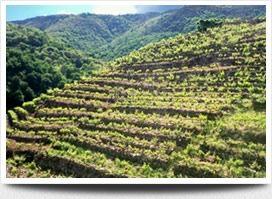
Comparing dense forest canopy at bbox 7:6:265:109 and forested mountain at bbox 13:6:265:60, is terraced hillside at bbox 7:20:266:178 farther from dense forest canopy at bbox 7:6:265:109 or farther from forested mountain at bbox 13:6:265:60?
forested mountain at bbox 13:6:265:60

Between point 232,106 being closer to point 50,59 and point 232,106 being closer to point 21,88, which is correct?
point 21,88

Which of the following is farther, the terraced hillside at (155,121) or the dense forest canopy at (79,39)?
the dense forest canopy at (79,39)

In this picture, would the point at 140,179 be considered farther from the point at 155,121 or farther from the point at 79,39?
the point at 79,39

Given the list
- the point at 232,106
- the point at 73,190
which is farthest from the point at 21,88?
the point at 232,106

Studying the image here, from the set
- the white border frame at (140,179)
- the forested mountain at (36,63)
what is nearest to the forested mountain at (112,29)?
the forested mountain at (36,63)

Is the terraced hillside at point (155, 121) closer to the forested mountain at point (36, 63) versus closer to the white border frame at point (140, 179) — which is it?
the white border frame at point (140, 179)
